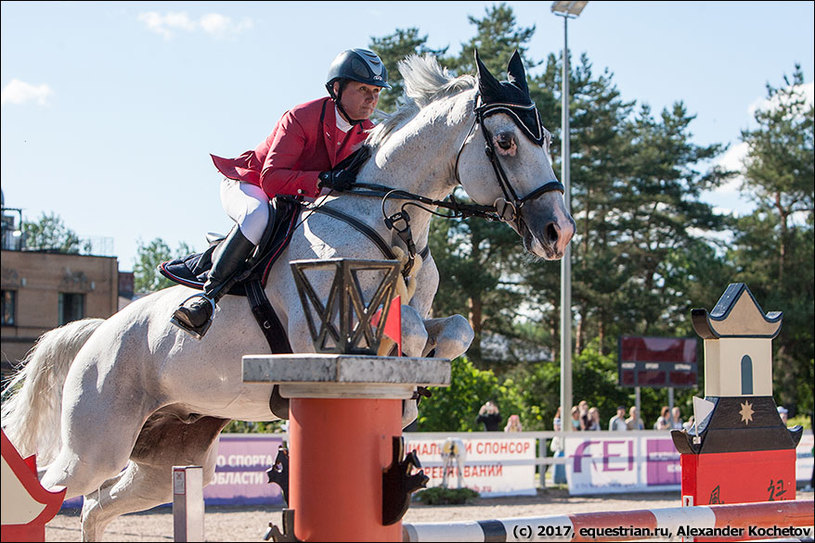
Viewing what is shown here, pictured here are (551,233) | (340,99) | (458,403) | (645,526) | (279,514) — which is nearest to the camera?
(645,526)

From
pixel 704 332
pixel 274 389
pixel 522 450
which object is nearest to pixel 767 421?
pixel 704 332

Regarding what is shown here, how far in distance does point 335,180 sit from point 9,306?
108 ft

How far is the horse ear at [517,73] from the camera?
3.88 m

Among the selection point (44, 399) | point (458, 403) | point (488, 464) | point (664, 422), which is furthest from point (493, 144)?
point (664, 422)

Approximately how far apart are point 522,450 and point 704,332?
33.7 feet

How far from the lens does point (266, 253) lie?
3916 mm

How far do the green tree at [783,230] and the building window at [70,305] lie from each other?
24.1 metres

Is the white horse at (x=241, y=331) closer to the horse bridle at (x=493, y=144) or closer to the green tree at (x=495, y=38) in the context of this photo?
the horse bridle at (x=493, y=144)

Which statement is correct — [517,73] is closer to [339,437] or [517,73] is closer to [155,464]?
[339,437]

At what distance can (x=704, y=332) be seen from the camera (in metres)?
4.19

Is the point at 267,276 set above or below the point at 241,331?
above

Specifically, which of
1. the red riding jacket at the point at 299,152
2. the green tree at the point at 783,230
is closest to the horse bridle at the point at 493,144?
the red riding jacket at the point at 299,152

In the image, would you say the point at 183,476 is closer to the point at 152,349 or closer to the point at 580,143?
the point at 152,349

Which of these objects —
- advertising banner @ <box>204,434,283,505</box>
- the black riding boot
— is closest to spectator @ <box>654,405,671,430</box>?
advertising banner @ <box>204,434,283,505</box>
